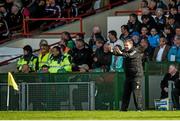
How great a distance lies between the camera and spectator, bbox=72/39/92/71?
89.5ft

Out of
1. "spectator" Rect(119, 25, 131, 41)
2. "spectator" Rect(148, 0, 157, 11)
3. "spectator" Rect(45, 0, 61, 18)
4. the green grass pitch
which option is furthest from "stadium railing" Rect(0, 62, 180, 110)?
"spectator" Rect(45, 0, 61, 18)

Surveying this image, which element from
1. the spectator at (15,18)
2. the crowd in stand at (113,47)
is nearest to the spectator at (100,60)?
the crowd in stand at (113,47)

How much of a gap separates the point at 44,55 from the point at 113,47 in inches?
104

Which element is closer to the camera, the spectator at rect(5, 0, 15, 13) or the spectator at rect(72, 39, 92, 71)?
the spectator at rect(72, 39, 92, 71)

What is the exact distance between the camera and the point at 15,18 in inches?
1286

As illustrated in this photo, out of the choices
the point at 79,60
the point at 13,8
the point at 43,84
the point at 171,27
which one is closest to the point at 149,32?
the point at 171,27

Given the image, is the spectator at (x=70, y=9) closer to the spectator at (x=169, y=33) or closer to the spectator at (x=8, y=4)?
the spectator at (x=8, y=4)

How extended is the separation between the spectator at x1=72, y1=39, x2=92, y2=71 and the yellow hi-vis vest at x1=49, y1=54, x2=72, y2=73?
1.94 feet

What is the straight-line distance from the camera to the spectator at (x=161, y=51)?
2622 cm

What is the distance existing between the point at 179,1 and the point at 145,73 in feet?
15.9

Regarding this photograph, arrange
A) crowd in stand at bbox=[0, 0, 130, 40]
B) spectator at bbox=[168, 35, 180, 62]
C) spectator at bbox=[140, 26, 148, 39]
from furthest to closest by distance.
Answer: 1. crowd in stand at bbox=[0, 0, 130, 40]
2. spectator at bbox=[140, 26, 148, 39]
3. spectator at bbox=[168, 35, 180, 62]

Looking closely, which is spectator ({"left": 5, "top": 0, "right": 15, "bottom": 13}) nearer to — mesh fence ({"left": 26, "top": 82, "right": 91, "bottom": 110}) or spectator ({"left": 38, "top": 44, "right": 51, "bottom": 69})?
spectator ({"left": 38, "top": 44, "right": 51, "bottom": 69})

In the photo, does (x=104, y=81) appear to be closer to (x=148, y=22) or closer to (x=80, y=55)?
(x=80, y=55)

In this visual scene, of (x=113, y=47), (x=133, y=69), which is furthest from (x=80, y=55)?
(x=133, y=69)
